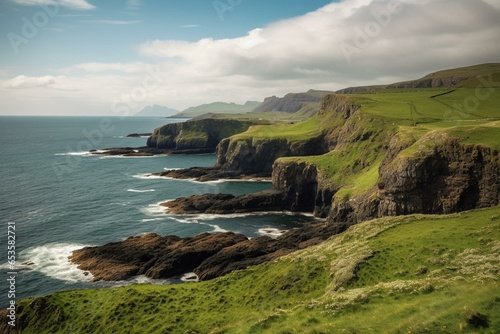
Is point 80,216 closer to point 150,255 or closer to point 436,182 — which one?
point 150,255

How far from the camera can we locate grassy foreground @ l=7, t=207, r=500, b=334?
71.6 ft

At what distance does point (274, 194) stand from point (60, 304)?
66.7m

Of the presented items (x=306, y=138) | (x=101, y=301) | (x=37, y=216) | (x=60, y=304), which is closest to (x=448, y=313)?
(x=101, y=301)

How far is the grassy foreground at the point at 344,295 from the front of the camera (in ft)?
71.6

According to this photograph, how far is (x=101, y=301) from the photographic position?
128 feet

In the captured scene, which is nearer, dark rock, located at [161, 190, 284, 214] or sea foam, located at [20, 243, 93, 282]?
sea foam, located at [20, 243, 93, 282]

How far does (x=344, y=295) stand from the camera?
27.7 m

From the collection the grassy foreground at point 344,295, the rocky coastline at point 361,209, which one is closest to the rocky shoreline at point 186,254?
the rocky coastline at point 361,209

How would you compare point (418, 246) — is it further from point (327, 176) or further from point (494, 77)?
point (494, 77)

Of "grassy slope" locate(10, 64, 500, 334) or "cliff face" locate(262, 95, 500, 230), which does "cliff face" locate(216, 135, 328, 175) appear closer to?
"cliff face" locate(262, 95, 500, 230)

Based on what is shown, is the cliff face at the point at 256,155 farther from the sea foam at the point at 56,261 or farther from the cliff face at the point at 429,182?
the sea foam at the point at 56,261

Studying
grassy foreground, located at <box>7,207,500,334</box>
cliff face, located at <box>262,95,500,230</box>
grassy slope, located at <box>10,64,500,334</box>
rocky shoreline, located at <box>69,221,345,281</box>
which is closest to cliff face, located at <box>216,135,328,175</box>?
cliff face, located at <box>262,95,500,230</box>

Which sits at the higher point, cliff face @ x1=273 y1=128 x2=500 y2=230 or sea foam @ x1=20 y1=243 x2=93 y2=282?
cliff face @ x1=273 y1=128 x2=500 y2=230

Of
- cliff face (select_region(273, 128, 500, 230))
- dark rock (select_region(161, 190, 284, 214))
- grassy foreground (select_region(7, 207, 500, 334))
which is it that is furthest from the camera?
dark rock (select_region(161, 190, 284, 214))
